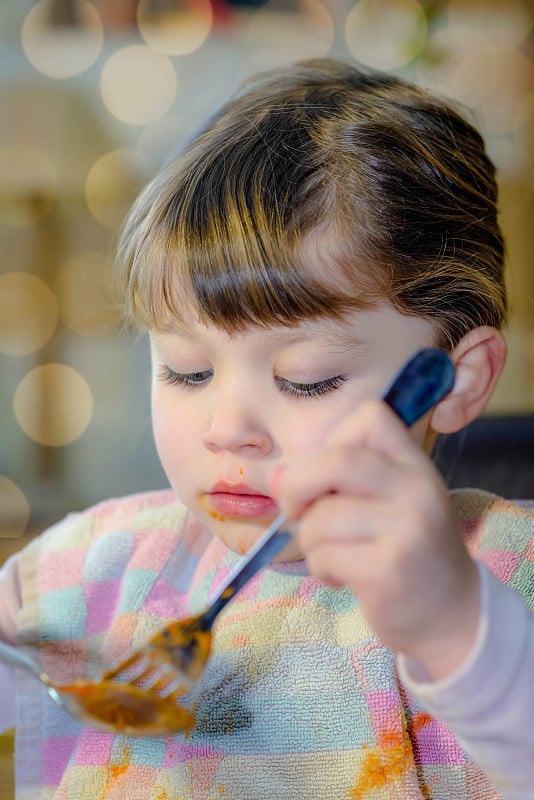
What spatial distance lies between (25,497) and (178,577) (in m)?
1.78

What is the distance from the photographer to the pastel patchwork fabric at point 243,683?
2.33 ft

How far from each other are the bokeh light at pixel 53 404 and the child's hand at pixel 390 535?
2289mm

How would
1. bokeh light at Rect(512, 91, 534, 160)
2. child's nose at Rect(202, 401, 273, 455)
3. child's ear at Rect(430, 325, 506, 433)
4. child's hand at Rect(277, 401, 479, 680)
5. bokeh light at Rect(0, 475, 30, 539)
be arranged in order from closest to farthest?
child's hand at Rect(277, 401, 479, 680) < child's nose at Rect(202, 401, 273, 455) < child's ear at Rect(430, 325, 506, 433) < bokeh light at Rect(0, 475, 30, 539) < bokeh light at Rect(512, 91, 534, 160)

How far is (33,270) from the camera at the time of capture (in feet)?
8.98

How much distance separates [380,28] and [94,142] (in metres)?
0.89

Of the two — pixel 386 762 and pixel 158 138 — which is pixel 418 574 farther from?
pixel 158 138

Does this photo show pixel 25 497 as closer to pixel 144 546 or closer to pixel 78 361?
pixel 78 361

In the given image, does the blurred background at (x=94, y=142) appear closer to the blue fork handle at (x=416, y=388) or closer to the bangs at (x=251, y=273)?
the bangs at (x=251, y=273)

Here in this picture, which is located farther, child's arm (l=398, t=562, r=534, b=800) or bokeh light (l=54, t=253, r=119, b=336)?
bokeh light (l=54, t=253, r=119, b=336)

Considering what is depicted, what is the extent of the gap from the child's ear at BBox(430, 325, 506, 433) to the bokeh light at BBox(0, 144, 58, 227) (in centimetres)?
215

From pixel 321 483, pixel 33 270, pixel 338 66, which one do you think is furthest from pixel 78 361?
pixel 321 483

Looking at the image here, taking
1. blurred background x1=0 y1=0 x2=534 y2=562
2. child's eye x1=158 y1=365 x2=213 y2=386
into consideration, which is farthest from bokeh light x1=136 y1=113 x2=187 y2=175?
child's eye x1=158 y1=365 x2=213 y2=386

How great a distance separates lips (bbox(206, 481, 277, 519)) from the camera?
0.73 m

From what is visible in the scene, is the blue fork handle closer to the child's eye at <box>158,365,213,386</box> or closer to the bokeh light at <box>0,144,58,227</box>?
the child's eye at <box>158,365,213,386</box>
